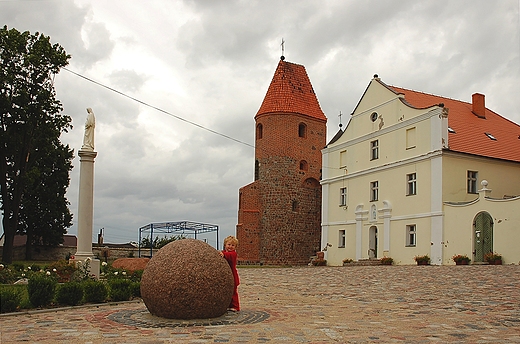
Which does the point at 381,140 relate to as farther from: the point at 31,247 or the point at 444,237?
the point at 31,247

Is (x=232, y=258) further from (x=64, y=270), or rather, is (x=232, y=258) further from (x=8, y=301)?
(x=64, y=270)

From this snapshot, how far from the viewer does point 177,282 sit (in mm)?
8734

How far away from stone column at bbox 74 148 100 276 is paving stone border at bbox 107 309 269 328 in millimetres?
6101

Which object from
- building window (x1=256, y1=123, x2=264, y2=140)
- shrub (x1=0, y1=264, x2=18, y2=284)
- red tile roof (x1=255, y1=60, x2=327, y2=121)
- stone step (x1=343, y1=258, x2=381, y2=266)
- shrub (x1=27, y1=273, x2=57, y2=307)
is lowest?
stone step (x1=343, y1=258, x2=381, y2=266)

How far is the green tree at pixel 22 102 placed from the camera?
88.1 ft

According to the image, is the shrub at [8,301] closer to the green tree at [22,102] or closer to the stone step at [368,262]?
the green tree at [22,102]

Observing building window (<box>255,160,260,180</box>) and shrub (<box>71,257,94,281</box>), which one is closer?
shrub (<box>71,257,94,281</box>)

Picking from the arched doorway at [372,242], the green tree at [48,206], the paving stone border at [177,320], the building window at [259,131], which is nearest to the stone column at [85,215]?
the paving stone border at [177,320]

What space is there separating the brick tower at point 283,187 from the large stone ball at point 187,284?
2945 cm

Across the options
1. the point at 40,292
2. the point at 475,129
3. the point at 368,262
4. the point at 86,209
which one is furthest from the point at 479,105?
the point at 40,292

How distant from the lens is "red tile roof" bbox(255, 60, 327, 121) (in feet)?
133

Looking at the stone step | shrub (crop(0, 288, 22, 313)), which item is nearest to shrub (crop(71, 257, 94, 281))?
shrub (crop(0, 288, 22, 313))

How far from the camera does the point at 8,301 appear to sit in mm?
9945

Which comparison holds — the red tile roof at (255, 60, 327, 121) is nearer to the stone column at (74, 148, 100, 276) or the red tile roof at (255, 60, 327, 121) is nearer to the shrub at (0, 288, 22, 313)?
the stone column at (74, 148, 100, 276)
